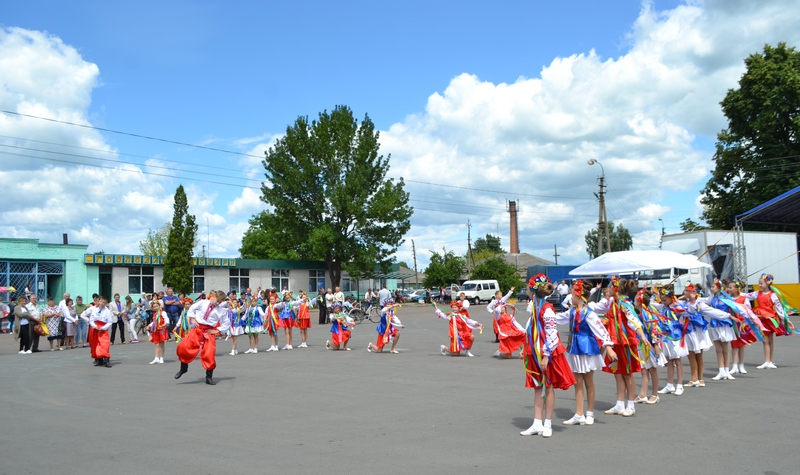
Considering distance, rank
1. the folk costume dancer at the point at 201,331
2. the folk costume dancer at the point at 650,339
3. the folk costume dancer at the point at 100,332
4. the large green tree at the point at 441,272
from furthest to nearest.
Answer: the large green tree at the point at 441,272 < the folk costume dancer at the point at 100,332 < the folk costume dancer at the point at 201,331 < the folk costume dancer at the point at 650,339

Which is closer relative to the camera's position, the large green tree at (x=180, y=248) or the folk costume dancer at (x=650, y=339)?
the folk costume dancer at (x=650, y=339)

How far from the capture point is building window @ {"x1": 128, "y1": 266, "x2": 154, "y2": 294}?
44406 millimetres

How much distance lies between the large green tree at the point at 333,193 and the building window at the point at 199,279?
7.52 metres

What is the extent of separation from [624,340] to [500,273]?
2069 inches

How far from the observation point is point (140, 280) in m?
44.9

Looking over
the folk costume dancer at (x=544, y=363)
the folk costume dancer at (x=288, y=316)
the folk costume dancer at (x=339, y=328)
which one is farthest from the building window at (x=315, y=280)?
the folk costume dancer at (x=544, y=363)

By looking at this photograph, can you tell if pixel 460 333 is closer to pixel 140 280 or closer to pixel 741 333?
pixel 741 333

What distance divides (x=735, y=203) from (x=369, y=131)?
2842 cm

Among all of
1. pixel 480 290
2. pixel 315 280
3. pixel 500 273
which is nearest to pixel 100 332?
pixel 315 280

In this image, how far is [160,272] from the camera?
150 ft

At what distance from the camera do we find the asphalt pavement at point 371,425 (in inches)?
246

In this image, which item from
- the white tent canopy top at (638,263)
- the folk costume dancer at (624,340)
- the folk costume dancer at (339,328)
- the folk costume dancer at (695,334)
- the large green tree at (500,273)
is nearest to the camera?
the folk costume dancer at (624,340)

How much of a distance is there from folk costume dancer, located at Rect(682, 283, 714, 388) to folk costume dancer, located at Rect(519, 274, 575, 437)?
13.1 feet

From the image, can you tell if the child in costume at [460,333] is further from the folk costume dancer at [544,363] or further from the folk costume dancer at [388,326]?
the folk costume dancer at [544,363]
